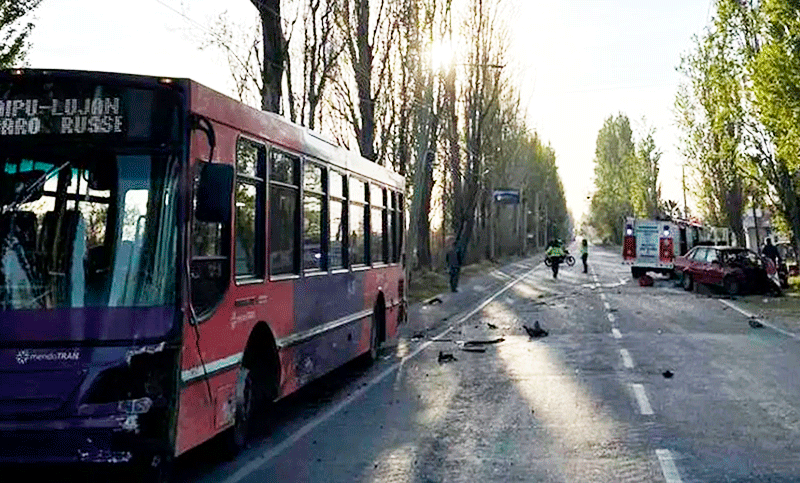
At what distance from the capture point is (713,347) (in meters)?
17.8

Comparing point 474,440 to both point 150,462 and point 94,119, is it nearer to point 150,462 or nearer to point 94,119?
point 150,462

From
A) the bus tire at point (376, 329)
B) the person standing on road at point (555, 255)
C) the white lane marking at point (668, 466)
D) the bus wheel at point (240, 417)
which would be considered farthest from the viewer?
the person standing on road at point (555, 255)

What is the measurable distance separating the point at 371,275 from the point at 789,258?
48113 millimetres

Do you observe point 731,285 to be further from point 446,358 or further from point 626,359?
point 446,358

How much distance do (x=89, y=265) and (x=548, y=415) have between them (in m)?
5.49

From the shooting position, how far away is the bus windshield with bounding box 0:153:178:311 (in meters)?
7.03

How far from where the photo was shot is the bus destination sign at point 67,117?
286 inches

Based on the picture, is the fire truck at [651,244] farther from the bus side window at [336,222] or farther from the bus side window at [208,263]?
the bus side window at [208,263]

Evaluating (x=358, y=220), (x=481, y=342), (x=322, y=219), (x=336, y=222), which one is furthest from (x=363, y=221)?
(x=481, y=342)

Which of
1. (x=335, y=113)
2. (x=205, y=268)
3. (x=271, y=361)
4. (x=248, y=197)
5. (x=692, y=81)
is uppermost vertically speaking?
(x=692, y=81)

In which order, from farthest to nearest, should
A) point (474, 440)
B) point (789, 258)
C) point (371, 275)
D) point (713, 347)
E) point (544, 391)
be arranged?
point (789, 258), point (713, 347), point (371, 275), point (544, 391), point (474, 440)

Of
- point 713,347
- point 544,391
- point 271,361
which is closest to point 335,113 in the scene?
point 713,347

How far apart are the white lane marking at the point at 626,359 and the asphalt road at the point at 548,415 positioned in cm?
2

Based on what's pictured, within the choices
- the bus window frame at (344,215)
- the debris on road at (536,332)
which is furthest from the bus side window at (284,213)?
the debris on road at (536,332)
